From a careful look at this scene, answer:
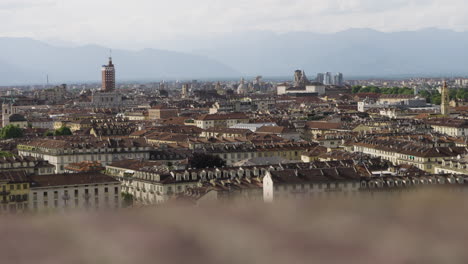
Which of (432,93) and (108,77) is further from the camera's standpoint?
(108,77)

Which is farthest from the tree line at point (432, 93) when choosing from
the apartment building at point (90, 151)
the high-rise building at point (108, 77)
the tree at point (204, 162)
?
the tree at point (204, 162)

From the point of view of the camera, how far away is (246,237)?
8469 mm

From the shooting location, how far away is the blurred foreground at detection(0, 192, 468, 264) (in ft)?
24.9

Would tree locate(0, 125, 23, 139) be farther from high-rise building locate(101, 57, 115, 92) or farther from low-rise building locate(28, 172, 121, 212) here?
high-rise building locate(101, 57, 115, 92)

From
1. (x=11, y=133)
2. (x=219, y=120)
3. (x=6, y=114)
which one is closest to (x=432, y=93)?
(x=219, y=120)

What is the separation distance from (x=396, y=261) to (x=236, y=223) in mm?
2014

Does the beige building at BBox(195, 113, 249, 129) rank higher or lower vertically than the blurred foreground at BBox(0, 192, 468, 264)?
lower

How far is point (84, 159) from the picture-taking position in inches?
1537

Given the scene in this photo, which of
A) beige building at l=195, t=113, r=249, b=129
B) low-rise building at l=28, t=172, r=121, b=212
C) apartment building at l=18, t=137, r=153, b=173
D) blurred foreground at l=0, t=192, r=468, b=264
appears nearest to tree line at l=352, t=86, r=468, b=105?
beige building at l=195, t=113, r=249, b=129

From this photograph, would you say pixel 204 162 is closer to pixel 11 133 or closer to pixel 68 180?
pixel 68 180

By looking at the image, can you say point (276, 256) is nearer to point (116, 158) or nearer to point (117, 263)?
point (117, 263)

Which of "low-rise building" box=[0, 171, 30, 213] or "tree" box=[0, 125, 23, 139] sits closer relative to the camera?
"low-rise building" box=[0, 171, 30, 213]

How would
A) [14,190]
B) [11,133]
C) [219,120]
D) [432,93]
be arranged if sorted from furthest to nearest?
[432,93]
[219,120]
[11,133]
[14,190]

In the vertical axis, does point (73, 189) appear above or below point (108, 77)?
below
